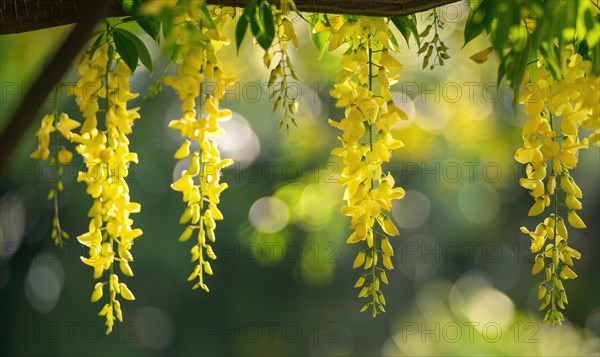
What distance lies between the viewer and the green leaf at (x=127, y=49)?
1069mm

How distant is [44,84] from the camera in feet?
1.75

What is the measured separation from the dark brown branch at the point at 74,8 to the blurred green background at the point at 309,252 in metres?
2.78

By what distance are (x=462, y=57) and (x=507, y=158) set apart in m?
0.60

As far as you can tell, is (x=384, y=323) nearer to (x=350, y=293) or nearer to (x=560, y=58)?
(x=350, y=293)

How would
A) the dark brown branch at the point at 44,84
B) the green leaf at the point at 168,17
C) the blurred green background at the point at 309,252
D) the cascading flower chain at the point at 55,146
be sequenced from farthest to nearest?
1. the blurred green background at the point at 309,252
2. the cascading flower chain at the point at 55,146
3. the green leaf at the point at 168,17
4. the dark brown branch at the point at 44,84

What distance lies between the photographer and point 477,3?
107cm

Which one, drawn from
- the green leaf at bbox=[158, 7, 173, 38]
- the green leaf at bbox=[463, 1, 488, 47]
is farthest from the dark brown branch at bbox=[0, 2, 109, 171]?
the green leaf at bbox=[463, 1, 488, 47]

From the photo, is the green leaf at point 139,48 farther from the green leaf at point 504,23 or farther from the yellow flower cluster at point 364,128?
the green leaf at point 504,23

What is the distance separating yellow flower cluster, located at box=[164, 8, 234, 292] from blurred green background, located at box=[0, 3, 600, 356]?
267 cm

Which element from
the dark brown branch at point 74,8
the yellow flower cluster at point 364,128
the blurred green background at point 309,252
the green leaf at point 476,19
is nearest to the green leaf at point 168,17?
the dark brown branch at point 74,8

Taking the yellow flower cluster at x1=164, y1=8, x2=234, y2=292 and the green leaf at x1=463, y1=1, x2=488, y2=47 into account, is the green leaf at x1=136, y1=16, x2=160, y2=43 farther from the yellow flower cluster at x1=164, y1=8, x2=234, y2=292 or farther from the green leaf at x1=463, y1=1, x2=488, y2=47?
the green leaf at x1=463, y1=1, x2=488, y2=47

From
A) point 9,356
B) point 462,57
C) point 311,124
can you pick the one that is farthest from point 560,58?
point 9,356

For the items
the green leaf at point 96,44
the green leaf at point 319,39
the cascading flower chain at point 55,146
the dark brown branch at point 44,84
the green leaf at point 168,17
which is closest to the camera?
the dark brown branch at point 44,84

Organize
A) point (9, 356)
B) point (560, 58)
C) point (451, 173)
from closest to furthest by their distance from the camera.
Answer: point (560, 58), point (451, 173), point (9, 356)
